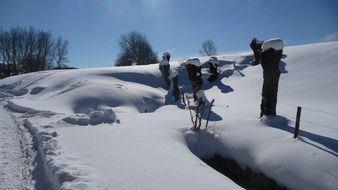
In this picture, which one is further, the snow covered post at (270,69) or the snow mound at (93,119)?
the snow mound at (93,119)

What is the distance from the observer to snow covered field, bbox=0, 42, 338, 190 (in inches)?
234

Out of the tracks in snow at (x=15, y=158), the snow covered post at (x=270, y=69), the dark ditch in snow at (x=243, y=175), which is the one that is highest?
the snow covered post at (x=270, y=69)

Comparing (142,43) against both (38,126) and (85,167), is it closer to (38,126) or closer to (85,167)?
(38,126)

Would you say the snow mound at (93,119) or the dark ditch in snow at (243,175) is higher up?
the snow mound at (93,119)

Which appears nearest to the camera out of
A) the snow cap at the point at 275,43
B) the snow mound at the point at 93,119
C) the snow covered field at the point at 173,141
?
the snow covered field at the point at 173,141

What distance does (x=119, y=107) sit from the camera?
59.3ft

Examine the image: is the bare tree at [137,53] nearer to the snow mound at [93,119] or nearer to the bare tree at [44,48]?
the bare tree at [44,48]

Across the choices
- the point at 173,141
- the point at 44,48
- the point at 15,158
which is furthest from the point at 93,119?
the point at 44,48

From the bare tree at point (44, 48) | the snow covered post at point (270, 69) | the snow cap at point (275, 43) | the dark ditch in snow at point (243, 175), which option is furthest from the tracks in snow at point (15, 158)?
the bare tree at point (44, 48)

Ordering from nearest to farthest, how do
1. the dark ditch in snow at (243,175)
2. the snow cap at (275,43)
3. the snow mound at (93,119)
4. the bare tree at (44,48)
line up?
the dark ditch in snow at (243,175) < the snow cap at (275,43) < the snow mound at (93,119) < the bare tree at (44,48)

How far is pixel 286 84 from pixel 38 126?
1558 centimetres

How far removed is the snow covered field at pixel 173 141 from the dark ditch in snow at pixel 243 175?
0.14 m

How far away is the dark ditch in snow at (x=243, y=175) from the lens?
7852 millimetres

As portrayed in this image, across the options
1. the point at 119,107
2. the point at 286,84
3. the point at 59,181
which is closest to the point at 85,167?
the point at 59,181
